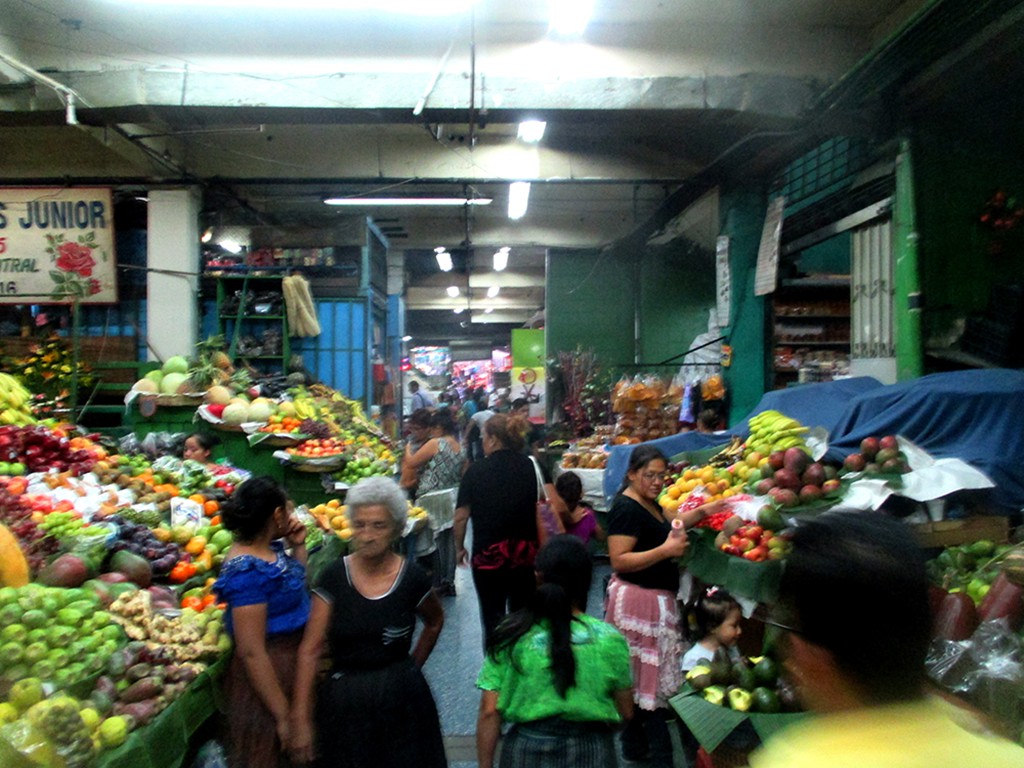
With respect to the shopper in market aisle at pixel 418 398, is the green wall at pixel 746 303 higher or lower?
higher

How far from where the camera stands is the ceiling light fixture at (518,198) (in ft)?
39.5

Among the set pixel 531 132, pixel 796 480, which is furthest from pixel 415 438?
pixel 531 132

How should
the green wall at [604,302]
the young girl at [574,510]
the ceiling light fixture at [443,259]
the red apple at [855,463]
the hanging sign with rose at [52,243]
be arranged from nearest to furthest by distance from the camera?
the red apple at [855,463] < the young girl at [574,510] < the hanging sign with rose at [52,243] < the green wall at [604,302] < the ceiling light fixture at [443,259]

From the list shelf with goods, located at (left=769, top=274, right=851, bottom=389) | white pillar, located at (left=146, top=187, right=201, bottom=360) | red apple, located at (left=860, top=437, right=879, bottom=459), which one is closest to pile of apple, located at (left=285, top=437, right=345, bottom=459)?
white pillar, located at (left=146, top=187, right=201, bottom=360)

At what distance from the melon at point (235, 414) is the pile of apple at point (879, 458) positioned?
601 centimetres

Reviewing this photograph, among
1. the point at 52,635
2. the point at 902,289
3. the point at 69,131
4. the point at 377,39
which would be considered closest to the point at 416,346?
the point at 69,131

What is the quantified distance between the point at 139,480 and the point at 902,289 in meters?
5.97

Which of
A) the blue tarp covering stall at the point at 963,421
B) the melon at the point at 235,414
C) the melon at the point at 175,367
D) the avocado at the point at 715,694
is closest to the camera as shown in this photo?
the avocado at the point at 715,694

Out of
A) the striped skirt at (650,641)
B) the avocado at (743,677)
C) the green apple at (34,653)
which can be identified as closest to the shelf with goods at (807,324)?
the striped skirt at (650,641)

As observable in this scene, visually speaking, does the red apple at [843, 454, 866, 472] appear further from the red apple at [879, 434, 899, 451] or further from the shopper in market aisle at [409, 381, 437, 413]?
the shopper in market aisle at [409, 381, 437, 413]

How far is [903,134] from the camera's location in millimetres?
6332

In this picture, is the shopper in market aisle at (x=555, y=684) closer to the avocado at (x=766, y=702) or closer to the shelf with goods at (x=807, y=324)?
the avocado at (x=766, y=702)

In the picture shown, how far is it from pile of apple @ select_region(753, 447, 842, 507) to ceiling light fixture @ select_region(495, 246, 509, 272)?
36.8 feet

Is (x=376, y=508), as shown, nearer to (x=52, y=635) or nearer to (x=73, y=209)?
(x=52, y=635)
